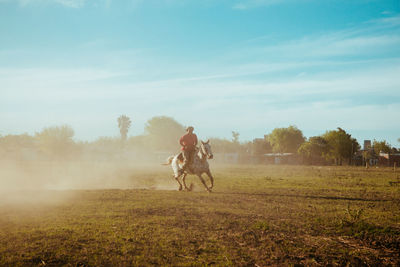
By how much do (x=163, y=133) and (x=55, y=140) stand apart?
4779 centimetres

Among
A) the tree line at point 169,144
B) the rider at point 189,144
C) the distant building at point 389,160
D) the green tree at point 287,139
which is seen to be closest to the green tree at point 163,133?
the tree line at point 169,144

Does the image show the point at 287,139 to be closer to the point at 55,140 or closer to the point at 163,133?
the point at 163,133

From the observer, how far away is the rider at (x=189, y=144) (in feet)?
48.2

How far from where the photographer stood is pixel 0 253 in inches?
211

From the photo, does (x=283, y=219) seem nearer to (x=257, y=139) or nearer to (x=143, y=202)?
(x=143, y=202)

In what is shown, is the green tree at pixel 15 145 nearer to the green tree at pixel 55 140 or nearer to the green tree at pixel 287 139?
the green tree at pixel 55 140

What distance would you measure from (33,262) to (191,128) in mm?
10253

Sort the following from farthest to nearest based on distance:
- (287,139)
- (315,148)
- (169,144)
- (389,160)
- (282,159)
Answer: (169,144), (287,139), (282,159), (315,148), (389,160)

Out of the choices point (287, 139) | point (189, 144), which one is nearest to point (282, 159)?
point (287, 139)

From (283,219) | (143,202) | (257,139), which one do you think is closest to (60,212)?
(143,202)

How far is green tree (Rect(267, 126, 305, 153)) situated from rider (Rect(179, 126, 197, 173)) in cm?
7382

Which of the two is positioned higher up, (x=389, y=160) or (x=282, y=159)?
(x=389, y=160)

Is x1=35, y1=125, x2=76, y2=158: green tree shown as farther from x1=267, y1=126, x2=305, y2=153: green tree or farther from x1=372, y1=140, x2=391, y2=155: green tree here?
x1=372, y1=140, x2=391, y2=155: green tree

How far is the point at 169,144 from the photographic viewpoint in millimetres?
113500
